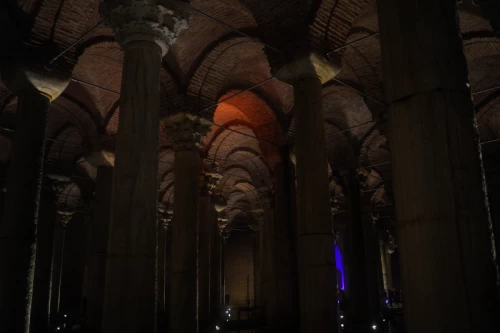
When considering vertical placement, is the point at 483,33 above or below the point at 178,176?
above

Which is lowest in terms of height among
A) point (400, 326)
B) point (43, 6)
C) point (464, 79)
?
point (400, 326)

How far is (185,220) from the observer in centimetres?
826

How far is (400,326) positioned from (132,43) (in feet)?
36.8

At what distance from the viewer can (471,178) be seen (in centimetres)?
243

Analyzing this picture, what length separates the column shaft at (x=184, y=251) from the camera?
7848 mm

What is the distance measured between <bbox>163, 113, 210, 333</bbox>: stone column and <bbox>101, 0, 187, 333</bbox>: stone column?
323 cm

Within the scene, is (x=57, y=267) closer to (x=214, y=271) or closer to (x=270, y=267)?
(x=214, y=271)

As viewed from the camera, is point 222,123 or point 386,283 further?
point 386,283

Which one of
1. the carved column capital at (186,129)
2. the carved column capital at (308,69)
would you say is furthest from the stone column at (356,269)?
the carved column capital at (308,69)

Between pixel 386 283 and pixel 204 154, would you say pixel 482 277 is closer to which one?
pixel 204 154

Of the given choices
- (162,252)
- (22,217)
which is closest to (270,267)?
(162,252)

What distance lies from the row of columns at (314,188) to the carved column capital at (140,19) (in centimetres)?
1

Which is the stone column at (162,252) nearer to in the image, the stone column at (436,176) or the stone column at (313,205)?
the stone column at (313,205)

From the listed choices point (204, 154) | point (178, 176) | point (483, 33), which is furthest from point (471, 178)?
point (204, 154)
